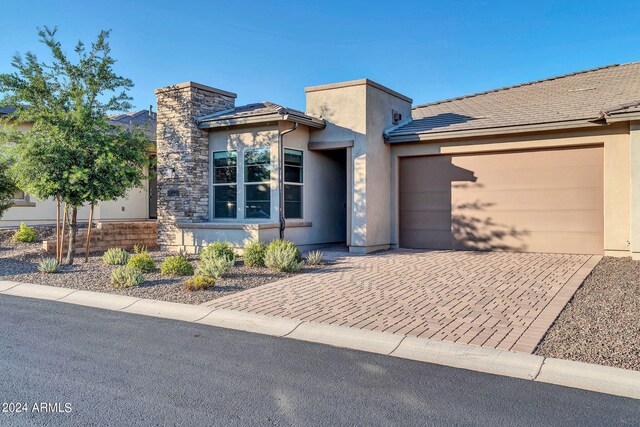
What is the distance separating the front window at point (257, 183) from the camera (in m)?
13.3

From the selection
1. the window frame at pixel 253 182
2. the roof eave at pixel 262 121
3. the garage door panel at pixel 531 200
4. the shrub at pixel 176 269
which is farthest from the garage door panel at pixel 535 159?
the shrub at pixel 176 269

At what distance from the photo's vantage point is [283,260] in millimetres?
10211

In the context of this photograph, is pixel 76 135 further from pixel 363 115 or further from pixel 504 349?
pixel 504 349

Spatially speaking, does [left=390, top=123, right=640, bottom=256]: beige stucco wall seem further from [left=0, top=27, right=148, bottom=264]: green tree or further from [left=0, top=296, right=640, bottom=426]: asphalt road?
[left=0, top=27, right=148, bottom=264]: green tree

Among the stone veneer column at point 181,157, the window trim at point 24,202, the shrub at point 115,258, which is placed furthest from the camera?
the window trim at point 24,202

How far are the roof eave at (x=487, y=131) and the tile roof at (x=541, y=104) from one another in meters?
0.07

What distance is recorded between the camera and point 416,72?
70.3 feet

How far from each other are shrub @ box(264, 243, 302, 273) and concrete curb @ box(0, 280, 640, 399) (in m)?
3.09

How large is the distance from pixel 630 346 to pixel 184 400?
470 centimetres

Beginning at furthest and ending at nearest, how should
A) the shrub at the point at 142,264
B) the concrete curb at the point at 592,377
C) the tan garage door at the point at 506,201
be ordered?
1. the tan garage door at the point at 506,201
2. the shrub at the point at 142,264
3. the concrete curb at the point at 592,377

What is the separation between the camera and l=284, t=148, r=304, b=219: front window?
13.5m

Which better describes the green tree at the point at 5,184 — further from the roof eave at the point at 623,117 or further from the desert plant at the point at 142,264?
the roof eave at the point at 623,117

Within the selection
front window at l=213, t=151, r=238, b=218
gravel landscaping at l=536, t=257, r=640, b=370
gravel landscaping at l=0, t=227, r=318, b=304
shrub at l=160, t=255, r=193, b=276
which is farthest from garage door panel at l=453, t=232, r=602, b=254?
shrub at l=160, t=255, r=193, b=276

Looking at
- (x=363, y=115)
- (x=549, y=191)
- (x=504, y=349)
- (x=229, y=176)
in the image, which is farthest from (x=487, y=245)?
(x=504, y=349)
